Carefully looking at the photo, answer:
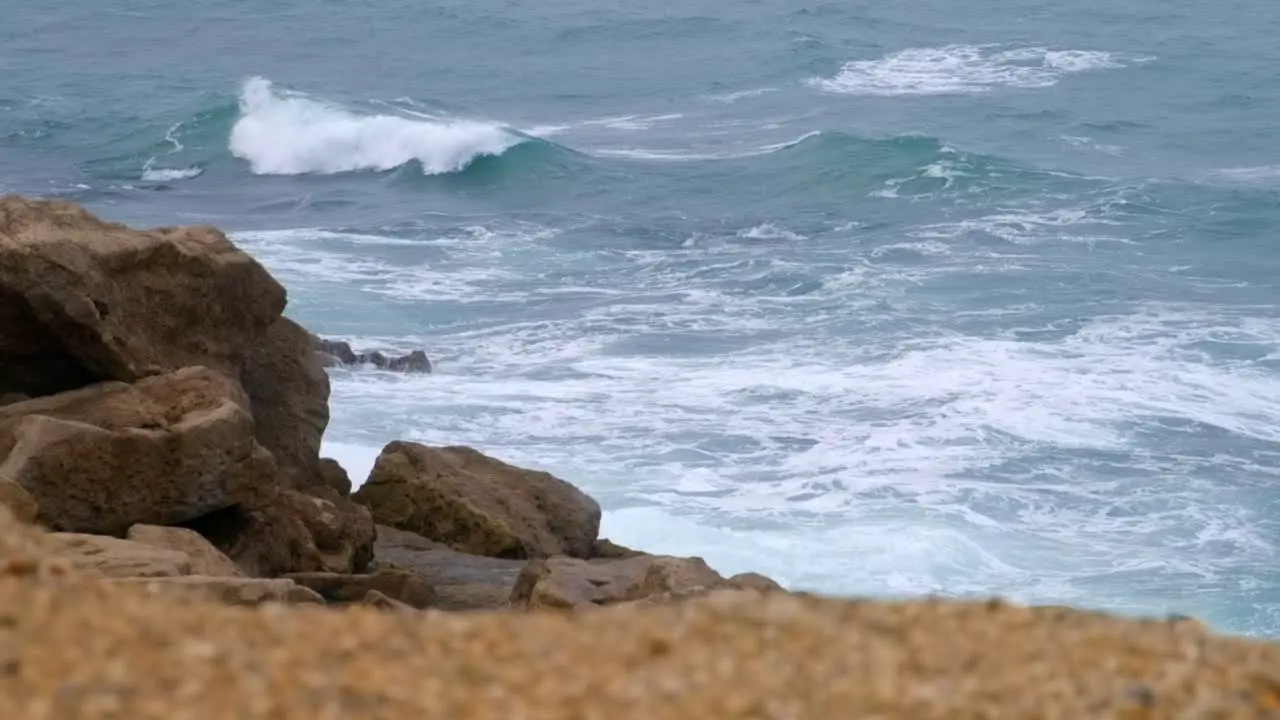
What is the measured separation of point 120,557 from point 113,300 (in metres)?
3.04

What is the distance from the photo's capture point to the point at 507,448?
16672 millimetres

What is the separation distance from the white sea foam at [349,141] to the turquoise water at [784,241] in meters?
0.11

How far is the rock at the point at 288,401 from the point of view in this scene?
11.1 m

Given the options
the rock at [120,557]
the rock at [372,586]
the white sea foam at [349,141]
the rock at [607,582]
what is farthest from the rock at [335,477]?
the white sea foam at [349,141]

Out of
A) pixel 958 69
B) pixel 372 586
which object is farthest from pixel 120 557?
pixel 958 69

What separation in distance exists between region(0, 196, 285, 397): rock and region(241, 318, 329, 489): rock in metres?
0.43

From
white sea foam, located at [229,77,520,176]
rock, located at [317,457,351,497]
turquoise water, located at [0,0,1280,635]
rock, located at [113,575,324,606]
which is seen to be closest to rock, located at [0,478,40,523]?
rock, located at [113,575,324,606]

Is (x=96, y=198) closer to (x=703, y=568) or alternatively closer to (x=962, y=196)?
(x=962, y=196)

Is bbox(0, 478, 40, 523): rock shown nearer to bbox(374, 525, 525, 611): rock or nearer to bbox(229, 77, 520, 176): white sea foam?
bbox(374, 525, 525, 611): rock

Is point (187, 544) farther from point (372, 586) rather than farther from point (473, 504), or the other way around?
point (473, 504)

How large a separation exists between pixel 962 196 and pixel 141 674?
27.8 meters

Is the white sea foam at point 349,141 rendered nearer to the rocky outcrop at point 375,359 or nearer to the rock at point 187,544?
the rocky outcrop at point 375,359

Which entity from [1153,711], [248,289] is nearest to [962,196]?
[248,289]

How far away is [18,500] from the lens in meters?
7.06
